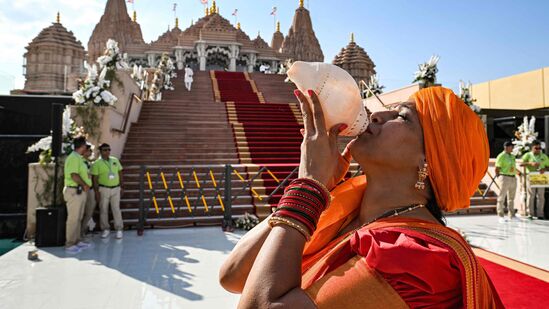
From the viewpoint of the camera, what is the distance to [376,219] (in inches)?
42.2

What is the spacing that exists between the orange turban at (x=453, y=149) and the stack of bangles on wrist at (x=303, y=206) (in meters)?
0.37

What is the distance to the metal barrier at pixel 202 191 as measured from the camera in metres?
6.48

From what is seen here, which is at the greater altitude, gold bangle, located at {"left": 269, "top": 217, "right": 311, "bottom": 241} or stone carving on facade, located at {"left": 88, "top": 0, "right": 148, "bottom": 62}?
stone carving on facade, located at {"left": 88, "top": 0, "right": 148, "bottom": 62}

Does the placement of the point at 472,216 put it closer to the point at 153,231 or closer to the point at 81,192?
the point at 153,231

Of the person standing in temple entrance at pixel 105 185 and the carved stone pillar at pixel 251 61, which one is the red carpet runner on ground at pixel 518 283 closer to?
the person standing in temple entrance at pixel 105 185

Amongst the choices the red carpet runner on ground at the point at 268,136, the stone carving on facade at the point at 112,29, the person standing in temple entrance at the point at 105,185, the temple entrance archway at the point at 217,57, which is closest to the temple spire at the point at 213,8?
the temple entrance archway at the point at 217,57

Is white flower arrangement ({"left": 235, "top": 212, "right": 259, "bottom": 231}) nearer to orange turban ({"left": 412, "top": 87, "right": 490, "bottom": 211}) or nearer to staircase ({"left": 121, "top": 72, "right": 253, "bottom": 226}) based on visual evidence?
staircase ({"left": 121, "top": 72, "right": 253, "bottom": 226})

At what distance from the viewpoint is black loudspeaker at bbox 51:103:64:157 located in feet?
18.2

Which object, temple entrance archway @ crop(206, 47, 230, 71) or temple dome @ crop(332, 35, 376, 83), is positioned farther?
temple entrance archway @ crop(206, 47, 230, 71)

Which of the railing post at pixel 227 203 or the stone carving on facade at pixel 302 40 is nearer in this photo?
the railing post at pixel 227 203

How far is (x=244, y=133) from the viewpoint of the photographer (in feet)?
36.4

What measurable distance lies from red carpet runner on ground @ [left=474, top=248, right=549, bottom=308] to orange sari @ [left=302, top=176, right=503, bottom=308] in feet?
7.75

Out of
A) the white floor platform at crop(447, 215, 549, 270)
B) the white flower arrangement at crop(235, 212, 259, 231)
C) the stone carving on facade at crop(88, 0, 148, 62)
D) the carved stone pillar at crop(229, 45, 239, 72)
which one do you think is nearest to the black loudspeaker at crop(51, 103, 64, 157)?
the white flower arrangement at crop(235, 212, 259, 231)

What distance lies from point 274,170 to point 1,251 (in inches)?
222
